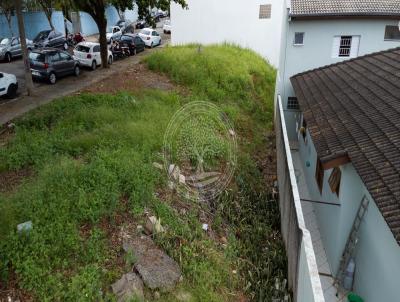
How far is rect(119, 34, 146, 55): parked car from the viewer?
25.2 metres

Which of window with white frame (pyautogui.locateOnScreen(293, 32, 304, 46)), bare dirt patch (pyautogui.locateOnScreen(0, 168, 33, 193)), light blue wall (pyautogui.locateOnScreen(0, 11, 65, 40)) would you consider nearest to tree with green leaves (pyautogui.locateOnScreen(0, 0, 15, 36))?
light blue wall (pyautogui.locateOnScreen(0, 11, 65, 40))

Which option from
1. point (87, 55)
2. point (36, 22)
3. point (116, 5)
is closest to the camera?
point (116, 5)

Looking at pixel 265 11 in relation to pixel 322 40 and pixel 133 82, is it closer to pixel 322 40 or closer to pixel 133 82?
pixel 322 40

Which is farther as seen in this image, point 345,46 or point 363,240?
point 345,46

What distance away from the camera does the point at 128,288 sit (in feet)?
19.3

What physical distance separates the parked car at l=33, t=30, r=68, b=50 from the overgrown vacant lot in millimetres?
16744

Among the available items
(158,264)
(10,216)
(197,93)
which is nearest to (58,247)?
(10,216)

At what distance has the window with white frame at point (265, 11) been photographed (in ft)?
76.7

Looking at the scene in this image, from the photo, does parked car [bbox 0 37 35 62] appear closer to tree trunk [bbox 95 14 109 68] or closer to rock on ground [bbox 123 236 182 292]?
tree trunk [bbox 95 14 109 68]

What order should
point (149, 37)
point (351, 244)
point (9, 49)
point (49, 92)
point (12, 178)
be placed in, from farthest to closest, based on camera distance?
point (149, 37) < point (9, 49) < point (49, 92) < point (12, 178) < point (351, 244)

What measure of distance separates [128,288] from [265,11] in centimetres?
2156

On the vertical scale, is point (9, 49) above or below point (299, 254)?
above

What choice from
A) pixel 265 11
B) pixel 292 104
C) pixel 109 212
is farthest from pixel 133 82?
pixel 265 11

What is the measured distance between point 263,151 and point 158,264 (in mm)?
7977
